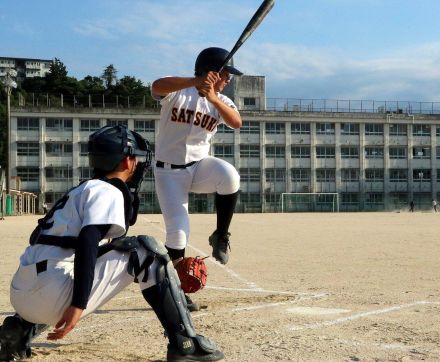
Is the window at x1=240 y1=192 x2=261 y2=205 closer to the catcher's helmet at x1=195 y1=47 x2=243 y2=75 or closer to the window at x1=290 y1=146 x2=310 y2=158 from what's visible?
the window at x1=290 y1=146 x2=310 y2=158

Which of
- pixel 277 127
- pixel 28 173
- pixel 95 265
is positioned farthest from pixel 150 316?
pixel 277 127

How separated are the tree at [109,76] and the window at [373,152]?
4807 centimetres

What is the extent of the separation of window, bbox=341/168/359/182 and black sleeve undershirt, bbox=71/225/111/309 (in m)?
82.0

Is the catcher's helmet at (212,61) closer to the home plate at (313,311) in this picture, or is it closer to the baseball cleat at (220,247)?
the baseball cleat at (220,247)

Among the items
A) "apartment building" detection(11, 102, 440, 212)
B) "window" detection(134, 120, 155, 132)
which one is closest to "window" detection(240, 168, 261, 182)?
"apartment building" detection(11, 102, 440, 212)

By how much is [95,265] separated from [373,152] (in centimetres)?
8470

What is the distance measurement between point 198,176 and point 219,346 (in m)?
2.20

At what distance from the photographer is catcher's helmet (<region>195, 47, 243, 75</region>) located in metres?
5.57

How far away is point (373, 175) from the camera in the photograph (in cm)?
8450

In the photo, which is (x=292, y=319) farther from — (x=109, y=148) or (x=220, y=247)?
(x=109, y=148)

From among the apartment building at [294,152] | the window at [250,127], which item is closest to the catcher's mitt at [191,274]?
the apartment building at [294,152]

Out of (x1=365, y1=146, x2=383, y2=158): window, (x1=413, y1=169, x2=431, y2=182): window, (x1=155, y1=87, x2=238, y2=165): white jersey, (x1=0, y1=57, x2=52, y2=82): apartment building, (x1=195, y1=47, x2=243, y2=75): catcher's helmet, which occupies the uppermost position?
(x1=0, y1=57, x2=52, y2=82): apartment building

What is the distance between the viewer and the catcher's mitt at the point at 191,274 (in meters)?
5.02

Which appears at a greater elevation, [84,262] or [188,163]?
[188,163]
